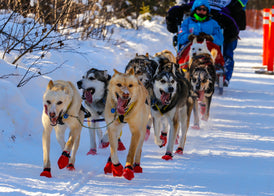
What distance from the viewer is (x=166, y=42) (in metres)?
16.6

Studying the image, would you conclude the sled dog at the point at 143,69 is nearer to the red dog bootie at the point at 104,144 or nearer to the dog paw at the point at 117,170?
the red dog bootie at the point at 104,144

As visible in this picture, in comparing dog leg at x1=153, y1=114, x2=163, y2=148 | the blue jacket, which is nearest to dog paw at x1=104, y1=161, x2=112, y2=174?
dog leg at x1=153, y1=114, x2=163, y2=148

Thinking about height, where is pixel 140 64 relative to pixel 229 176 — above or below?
above

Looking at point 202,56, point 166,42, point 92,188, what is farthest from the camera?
point 166,42

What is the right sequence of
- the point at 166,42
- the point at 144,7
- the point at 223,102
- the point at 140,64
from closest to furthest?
the point at 140,64, the point at 223,102, the point at 166,42, the point at 144,7

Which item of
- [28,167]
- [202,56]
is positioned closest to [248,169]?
[28,167]

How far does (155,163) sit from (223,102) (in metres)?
4.19

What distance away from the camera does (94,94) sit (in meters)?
5.43

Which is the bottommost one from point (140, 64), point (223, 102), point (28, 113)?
point (223, 102)

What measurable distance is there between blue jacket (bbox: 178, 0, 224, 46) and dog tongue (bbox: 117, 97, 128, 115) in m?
4.86

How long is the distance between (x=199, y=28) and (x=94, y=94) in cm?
410

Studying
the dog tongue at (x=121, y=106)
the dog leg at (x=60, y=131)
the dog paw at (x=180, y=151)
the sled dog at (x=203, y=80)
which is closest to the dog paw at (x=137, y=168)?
the dog tongue at (x=121, y=106)

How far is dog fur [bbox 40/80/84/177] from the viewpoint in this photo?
417 centimetres

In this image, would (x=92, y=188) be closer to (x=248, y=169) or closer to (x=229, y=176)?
(x=229, y=176)
